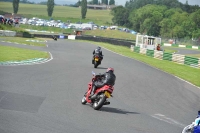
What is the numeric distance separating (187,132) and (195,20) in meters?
99.2

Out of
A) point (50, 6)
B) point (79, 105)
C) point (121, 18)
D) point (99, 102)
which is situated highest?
point (50, 6)

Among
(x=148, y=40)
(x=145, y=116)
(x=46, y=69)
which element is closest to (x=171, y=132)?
(x=145, y=116)

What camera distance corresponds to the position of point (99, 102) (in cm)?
1312

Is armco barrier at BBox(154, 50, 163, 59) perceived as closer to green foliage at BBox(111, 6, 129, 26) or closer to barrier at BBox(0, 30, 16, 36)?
barrier at BBox(0, 30, 16, 36)

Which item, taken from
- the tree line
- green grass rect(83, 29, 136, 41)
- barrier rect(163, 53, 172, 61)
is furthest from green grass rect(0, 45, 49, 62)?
the tree line

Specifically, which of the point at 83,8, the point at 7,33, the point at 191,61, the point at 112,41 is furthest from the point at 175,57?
the point at 83,8

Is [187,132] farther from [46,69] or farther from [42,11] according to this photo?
[42,11]

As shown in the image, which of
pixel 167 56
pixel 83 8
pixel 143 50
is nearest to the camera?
pixel 167 56

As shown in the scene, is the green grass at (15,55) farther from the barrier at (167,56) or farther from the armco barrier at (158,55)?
the armco barrier at (158,55)

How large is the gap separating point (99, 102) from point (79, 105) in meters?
0.86

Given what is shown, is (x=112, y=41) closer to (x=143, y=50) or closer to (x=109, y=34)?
(x=143, y=50)

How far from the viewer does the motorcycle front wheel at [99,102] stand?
13.0 m

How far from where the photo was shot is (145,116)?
1360 cm

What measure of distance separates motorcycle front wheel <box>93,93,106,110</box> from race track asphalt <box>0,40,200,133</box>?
213 millimetres
